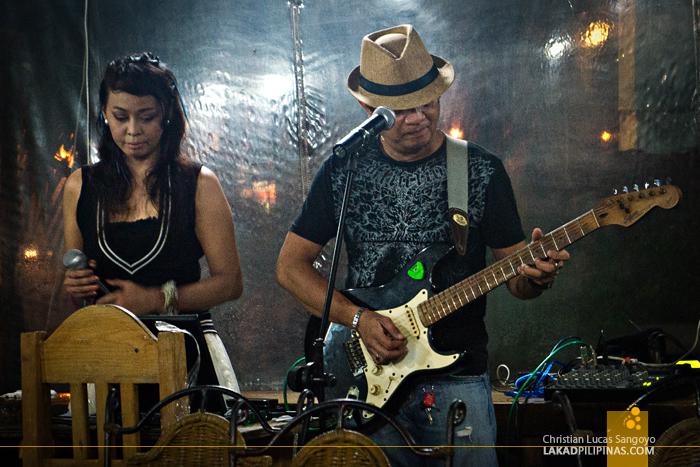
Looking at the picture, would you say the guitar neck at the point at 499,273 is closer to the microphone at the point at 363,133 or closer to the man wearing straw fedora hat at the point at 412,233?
the man wearing straw fedora hat at the point at 412,233

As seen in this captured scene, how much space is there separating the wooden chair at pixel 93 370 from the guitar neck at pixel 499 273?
2.99ft

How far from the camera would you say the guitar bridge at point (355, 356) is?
224cm

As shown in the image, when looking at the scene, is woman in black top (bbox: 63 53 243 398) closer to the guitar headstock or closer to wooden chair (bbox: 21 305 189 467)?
wooden chair (bbox: 21 305 189 467)

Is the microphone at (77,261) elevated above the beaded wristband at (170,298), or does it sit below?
above

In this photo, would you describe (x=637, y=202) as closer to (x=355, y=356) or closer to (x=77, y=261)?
(x=355, y=356)

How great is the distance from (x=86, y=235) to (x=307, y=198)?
1065mm

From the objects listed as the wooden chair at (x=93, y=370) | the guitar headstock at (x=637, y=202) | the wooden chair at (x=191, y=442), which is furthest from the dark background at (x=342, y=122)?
the wooden chair at (x=191, y=442)

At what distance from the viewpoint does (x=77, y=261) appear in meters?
2.78

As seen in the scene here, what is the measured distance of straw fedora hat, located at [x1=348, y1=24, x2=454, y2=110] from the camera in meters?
2.44

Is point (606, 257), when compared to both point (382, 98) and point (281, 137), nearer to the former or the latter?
point (382, 98)

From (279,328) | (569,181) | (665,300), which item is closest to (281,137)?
(279,328)

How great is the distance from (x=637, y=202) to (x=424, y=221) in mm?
735

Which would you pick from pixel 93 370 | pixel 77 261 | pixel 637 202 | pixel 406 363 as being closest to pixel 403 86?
pixel 637 202

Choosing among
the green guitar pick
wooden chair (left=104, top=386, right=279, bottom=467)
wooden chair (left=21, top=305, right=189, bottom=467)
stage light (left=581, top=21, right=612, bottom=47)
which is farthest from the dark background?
wooden chair (left=104, top=386, right=279, bottom=467)
